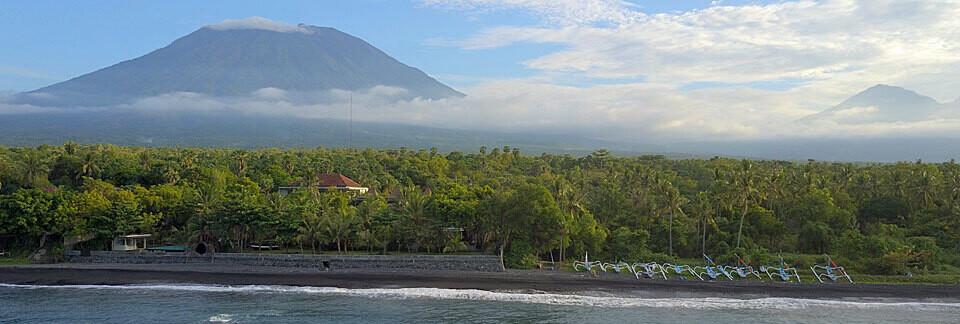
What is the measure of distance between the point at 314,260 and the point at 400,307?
9072mm

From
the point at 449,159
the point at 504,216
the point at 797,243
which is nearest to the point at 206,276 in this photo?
the point at 504,216

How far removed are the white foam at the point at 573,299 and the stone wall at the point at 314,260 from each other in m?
3.49

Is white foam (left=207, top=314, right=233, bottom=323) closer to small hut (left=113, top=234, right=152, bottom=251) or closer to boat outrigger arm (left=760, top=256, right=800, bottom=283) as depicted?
small hut (left=113, top=234, right=152, bottom=251)

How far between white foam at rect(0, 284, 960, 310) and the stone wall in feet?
11.4

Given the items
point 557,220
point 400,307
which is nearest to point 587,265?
point 557,220

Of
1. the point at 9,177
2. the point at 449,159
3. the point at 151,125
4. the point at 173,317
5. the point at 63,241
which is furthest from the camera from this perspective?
the point at 151,125

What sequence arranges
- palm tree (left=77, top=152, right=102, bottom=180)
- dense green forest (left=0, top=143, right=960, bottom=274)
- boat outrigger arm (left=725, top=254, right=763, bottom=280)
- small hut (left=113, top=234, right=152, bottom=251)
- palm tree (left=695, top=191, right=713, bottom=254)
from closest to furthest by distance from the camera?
boat outrigger arm (left=725, top=254, right=763, bottom=280) → dense green forest (left=0, top=143, right=960, bottom=274) → palm tree (left=695, top=191, right=713, bottom=254) → small hut (left=113, top=234, right=152, bottom=251) → palm tree (left=77, top=152, right=102, bottom=180)

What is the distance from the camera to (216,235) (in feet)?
119

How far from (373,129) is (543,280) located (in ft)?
496

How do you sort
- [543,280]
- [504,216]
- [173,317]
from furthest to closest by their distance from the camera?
[504,216] → [543,280] → [173,317]

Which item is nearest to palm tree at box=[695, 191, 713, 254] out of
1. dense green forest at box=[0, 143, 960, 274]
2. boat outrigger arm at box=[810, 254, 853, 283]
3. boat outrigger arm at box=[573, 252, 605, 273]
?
dense green forest at box=[0, 143, 960, 274]

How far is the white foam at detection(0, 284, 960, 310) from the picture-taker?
2761 centimetres

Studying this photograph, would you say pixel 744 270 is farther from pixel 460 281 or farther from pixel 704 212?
pixel 460 281

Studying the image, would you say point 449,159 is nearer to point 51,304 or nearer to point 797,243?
point 797,243
